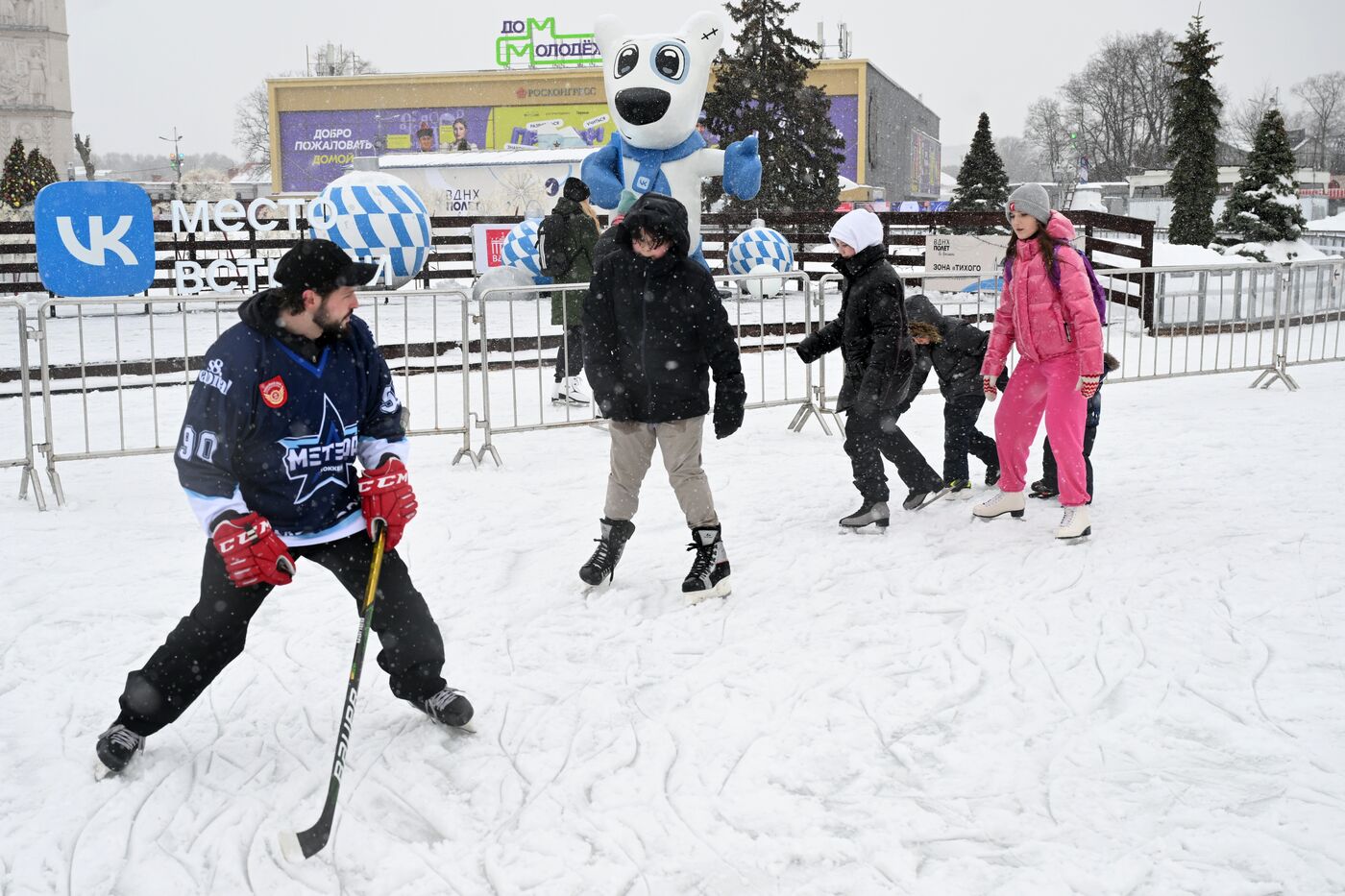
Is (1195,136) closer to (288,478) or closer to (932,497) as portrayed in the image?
(932,497)

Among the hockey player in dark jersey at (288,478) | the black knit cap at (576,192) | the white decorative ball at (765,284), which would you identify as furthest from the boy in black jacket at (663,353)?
the white decorative ball at (765,284)

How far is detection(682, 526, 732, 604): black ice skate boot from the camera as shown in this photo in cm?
538

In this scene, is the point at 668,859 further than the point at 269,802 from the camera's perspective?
No

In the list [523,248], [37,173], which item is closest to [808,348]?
[523,248]

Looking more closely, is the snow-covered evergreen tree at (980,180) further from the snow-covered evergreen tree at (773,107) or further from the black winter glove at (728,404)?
the black winter glove at (728,404)

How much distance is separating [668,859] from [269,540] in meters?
1.46

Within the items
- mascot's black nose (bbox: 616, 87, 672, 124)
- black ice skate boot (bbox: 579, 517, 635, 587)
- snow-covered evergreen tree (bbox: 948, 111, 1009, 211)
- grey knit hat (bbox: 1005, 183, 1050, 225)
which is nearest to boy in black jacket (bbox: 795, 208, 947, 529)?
grey knit hat (bbox: 1005, 183, 1050, 225)

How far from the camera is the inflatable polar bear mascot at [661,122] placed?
10086 mm

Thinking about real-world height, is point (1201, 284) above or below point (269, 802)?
above

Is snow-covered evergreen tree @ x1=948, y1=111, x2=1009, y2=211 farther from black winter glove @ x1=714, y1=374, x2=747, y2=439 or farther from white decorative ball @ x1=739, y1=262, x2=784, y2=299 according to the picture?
black winter glove @ x1=714, y1=374, x2=747, y2=439

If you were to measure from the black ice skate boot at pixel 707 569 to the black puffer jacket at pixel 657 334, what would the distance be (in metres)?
0.60

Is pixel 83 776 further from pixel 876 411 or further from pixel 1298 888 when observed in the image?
pixel 876 411

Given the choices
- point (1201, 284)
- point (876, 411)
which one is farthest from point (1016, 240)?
point (1201, 284)

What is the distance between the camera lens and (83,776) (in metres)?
3.70
